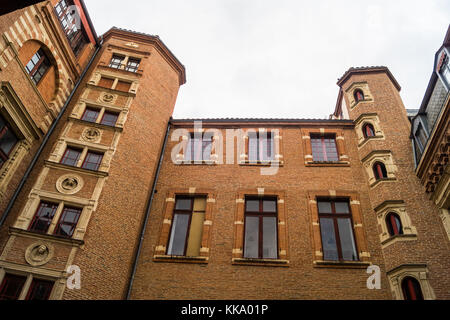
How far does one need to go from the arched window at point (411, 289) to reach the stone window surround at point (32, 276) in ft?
38.3

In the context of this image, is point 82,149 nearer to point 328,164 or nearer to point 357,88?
point 328,164

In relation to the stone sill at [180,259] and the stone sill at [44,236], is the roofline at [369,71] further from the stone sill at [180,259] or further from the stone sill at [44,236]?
the stone sill at [44,236]

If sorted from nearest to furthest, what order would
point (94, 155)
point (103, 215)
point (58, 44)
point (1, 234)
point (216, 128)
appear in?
point (1, 234), point (103, 215), point (94, 155), point (58, 44), point (216, 128)

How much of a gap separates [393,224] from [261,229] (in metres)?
5.25

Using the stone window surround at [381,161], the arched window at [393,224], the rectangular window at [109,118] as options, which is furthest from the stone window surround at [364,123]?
the rectangular window at [109,118]

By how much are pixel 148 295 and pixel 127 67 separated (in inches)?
505

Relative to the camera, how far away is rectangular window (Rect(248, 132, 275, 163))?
54.1 ft

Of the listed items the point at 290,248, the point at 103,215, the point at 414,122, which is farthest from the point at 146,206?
the point at 414,122

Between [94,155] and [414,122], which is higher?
[414,122]

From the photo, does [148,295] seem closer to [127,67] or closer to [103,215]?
[103,215]

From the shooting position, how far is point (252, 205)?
579 inches

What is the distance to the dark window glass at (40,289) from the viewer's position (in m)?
10.6

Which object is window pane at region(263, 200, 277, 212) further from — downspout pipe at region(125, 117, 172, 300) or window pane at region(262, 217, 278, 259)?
downspout pipe at region(125, 117, 172, 300)

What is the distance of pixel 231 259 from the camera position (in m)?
12.8
